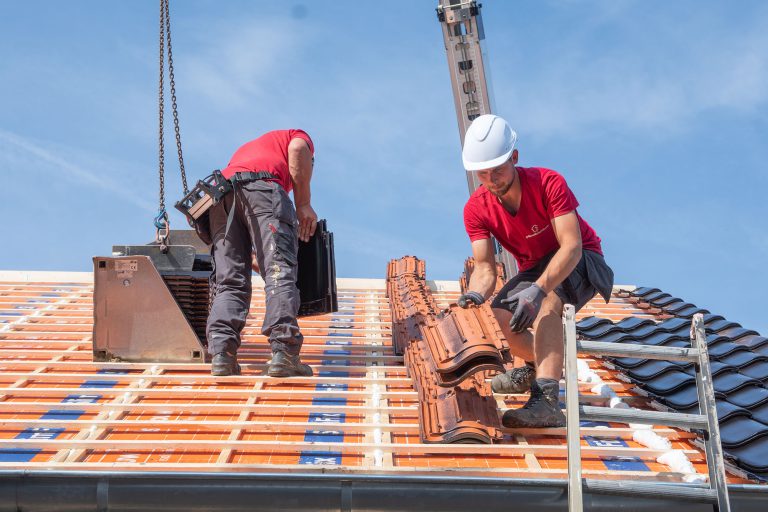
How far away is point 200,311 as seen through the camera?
220 inches

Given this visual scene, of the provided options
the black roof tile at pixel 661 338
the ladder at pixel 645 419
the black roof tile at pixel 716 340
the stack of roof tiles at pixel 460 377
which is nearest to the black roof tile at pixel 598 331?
the black roof tile at pixel 661 338

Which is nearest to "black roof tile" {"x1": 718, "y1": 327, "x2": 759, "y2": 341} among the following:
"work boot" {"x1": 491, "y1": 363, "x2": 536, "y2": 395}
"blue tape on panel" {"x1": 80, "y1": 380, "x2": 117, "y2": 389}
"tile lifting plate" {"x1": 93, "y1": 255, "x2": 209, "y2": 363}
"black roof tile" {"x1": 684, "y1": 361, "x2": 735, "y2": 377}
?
"black roof tile" {"x1": 684, "y1": 361, "x2": 735, "y2": 377}

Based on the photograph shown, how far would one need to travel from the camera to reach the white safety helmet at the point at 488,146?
4.31 metres

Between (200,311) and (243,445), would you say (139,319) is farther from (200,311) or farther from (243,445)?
(243,445)

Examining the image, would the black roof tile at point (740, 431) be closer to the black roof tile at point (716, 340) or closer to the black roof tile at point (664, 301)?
the black roof tile at point (716, 340)

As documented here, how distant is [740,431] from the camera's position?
13.6ft

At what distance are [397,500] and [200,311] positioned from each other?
110 inches

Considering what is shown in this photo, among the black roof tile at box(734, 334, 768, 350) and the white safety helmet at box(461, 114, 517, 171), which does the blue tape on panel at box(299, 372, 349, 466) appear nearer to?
the white safety helmet at box(461, 114, 517, 171)

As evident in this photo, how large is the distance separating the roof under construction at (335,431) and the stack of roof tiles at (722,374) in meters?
0.01

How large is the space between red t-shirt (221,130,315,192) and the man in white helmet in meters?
1.19

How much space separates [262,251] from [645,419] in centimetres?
260

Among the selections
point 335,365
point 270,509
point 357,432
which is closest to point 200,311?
point 335,365

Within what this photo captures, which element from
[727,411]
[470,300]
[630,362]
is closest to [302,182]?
[470,300]

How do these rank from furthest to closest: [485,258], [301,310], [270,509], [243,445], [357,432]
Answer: [301,310], [485,258], [357,432], [243,445], [270,509]
